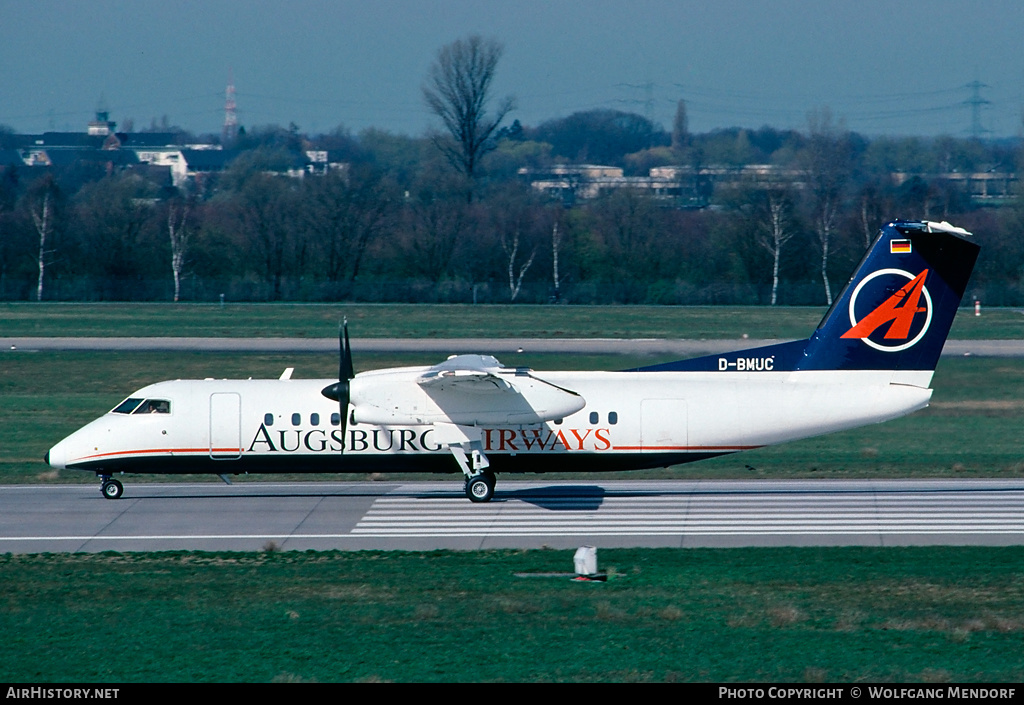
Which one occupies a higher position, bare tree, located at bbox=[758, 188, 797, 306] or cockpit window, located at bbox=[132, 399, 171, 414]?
bare tree, located at bbox=[758, 188, 797, 306]

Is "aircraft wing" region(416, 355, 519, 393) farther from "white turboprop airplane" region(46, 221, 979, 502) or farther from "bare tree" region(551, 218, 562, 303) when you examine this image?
"bare tree" region(551, 218, 562, 303)

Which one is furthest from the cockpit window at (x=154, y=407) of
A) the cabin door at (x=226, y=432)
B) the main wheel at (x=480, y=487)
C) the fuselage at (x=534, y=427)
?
the main wheel at (x=480, y=487)

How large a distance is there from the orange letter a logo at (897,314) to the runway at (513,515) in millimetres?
3938

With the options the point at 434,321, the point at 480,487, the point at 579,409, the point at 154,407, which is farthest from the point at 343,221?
the point at 579,409

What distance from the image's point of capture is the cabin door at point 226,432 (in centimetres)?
2661

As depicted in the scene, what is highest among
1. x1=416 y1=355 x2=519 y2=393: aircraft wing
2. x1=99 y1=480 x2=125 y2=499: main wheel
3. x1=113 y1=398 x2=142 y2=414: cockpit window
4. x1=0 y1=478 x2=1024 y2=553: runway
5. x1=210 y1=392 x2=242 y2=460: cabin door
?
x1=416 y1=355 x2=519 y2=393: aircraft wing

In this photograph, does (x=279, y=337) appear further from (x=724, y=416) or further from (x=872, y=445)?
(x=724, y=416)

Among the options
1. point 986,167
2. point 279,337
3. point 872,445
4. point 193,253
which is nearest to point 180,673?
point 872,445

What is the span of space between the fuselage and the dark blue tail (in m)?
0.37

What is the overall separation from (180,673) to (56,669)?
155 cm

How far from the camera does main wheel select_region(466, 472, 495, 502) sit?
86.7 ft

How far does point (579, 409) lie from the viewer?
1005 inches

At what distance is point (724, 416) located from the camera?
85.7 feet

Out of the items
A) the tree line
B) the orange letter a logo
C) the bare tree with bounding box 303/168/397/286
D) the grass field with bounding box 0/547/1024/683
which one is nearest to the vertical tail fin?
the orange letter a logo
